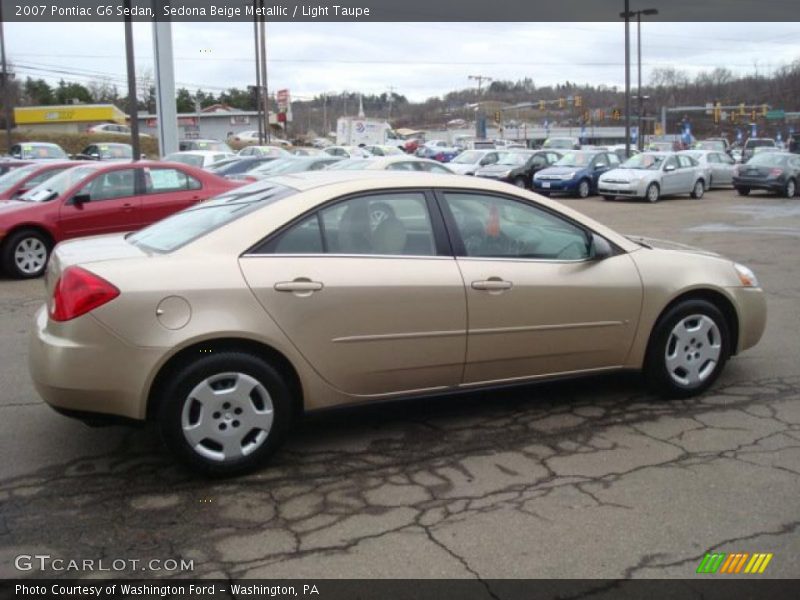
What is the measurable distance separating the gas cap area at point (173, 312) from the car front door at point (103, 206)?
7.35 m

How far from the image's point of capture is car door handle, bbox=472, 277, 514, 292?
445 cm

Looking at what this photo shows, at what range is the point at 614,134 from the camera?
4264 inches

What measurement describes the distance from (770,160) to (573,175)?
6.52 meters

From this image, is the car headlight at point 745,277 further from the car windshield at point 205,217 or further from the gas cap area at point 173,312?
the gas cap area at point 173,312

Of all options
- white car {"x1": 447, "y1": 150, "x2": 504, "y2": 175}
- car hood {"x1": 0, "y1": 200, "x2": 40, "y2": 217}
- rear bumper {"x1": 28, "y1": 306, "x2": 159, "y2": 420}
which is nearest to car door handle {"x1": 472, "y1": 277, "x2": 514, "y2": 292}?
rear bumper {"x1": 28, "y1": 306, "x2": 159, "y2": 420}

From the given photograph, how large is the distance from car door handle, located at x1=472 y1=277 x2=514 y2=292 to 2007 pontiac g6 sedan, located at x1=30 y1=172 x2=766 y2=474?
0.06 ft

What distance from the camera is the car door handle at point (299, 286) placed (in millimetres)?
4031

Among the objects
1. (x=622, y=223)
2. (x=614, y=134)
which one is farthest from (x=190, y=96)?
(x=622, y=223)

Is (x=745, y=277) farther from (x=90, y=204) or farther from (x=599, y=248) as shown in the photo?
(x=90, y=204)

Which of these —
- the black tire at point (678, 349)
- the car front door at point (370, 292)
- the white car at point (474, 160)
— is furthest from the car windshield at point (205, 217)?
the white car at point (474, 160)

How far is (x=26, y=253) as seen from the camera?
33.6 ft

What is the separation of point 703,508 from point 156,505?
2.56m

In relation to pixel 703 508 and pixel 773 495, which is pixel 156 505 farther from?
pixel 773 495

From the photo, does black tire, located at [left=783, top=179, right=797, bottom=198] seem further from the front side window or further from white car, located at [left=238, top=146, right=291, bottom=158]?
the front side window
